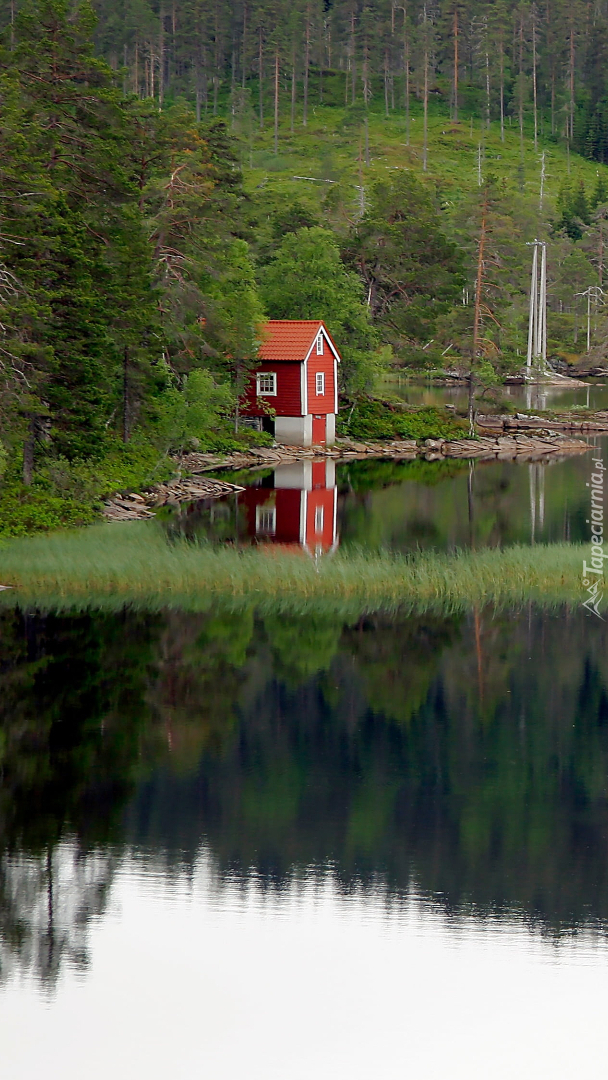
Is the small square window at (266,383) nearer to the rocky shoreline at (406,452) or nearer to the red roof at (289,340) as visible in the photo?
the red roof at (289,340)

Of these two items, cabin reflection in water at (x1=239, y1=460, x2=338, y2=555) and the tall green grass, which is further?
cabin reflection in water at (x1=239, y1=460, x2=338, y2=555)

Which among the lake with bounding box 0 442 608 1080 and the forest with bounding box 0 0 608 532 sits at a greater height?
the forest with bounding box 0 0 608 532

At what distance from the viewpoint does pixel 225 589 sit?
92.5 feet

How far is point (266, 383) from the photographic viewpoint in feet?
207

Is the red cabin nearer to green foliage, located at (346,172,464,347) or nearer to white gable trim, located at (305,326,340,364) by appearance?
Result: white gable trim, located at (305,326,340,364)

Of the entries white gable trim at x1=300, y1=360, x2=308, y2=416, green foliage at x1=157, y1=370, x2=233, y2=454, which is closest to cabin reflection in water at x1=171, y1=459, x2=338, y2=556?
green foliage at x1=157, y1=370, x2=233, y2=454

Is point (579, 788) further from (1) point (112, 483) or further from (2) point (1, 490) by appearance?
(1) point (112, 483)

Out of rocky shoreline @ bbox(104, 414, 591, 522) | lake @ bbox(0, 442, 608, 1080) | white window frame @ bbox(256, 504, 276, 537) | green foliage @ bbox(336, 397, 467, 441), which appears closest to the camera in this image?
lake @ bbox(0, 442, 608, 1080)

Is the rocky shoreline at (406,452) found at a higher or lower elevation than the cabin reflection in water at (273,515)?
higher

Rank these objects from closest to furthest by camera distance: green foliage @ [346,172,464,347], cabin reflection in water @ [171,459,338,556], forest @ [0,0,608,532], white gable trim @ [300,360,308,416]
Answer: cabin reflection in water @ [171,459,338,556] < forest @ [0,0,608,532] < white gable trim @ [300,360,308,416] < green foliage @ [346,172,464,347]

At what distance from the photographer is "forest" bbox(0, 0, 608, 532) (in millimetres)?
37312

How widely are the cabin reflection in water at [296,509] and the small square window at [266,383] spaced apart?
575 cm

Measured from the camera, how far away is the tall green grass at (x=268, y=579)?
2739 cm

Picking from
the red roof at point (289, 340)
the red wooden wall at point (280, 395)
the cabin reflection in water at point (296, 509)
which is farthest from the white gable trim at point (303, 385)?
the cabin reflection in water at point (296, 509)
